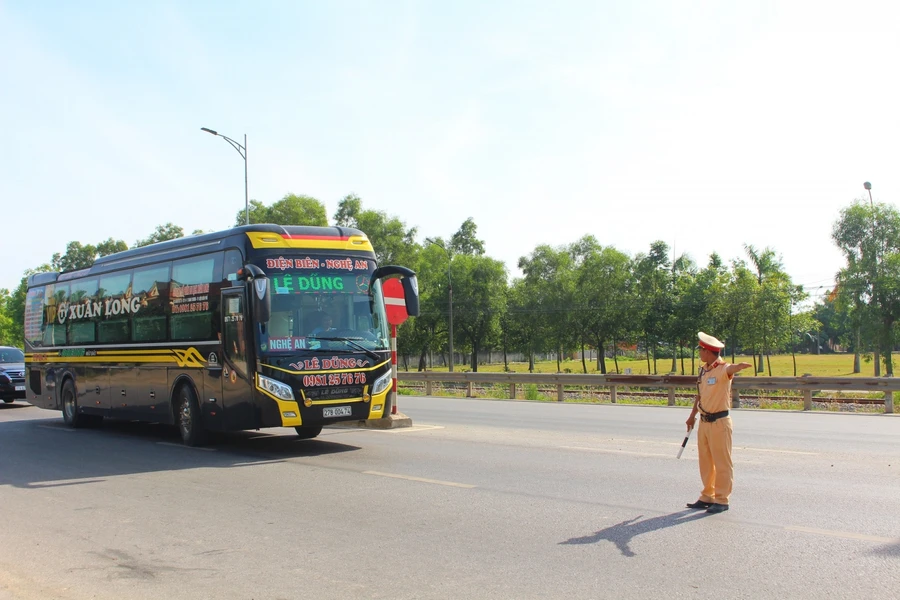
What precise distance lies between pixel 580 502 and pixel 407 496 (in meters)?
1.91

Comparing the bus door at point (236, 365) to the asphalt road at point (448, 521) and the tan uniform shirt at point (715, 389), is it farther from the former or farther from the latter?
the tan uniform shirt at point (715, 389)

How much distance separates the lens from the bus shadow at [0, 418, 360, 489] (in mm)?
11062

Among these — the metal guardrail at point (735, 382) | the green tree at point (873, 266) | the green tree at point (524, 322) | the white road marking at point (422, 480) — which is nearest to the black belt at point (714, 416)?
the white road marking at point (422, 480)

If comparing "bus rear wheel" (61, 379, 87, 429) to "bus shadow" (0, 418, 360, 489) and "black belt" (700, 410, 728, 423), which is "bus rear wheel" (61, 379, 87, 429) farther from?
"black belt" (700, 410, 728, 423)

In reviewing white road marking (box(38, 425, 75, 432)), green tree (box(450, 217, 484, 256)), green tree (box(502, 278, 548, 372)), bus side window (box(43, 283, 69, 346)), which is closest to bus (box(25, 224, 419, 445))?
white road marking (box(38, 425, 75, 432))

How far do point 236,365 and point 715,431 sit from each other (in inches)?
281

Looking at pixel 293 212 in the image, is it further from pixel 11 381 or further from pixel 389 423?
pixel 389 423

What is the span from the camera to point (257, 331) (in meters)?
11.6

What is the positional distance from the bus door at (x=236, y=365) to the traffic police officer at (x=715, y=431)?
6.57m

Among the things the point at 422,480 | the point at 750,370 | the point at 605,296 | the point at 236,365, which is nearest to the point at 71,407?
the point at 236,365

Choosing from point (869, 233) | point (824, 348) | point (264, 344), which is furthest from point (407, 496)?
point (824, 348)

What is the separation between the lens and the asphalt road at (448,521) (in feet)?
18.3

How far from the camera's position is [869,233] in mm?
58594

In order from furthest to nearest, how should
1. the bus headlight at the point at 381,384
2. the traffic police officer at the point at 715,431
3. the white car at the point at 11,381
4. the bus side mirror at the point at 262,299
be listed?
the white car at the point at 11,381, the bus headlight at the point at 381,384, the bus side mirror at the point at 262,299, the traffic police officer at the point at 715,431
